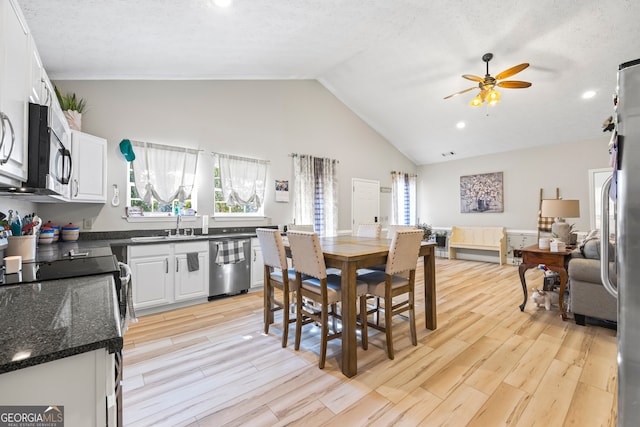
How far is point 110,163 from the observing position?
11.5 ft

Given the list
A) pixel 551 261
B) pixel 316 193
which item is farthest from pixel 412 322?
pixel 316 193

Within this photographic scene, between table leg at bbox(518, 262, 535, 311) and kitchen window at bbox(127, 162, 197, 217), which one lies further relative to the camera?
kitchen window at bbox(127, 162, 197, 217)

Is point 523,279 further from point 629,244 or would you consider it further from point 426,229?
point 426,229

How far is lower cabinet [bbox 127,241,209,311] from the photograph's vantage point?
315cm

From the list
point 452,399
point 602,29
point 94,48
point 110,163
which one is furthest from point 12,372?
point 602,29

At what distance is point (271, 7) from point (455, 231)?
631 cm

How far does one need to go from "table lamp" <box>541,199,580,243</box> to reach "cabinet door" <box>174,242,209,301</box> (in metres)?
4.67

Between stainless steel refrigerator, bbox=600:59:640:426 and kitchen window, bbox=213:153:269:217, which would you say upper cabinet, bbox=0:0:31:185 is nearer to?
stainless steel refrigerator, bbox=600:59:640:426

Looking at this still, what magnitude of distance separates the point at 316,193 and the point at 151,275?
3138 millimetres

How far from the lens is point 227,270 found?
3.84 m

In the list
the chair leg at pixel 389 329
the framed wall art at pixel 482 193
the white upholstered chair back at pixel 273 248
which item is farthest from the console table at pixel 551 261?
the framed wall art at pixel 482 193

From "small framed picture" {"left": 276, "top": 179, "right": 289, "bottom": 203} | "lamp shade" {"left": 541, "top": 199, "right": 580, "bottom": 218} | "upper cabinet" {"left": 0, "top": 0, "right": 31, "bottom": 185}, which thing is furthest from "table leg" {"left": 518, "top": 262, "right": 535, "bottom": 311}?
"upper cabinet" {"left": 0, "top": 0, "right": 31, "bottom": 185}

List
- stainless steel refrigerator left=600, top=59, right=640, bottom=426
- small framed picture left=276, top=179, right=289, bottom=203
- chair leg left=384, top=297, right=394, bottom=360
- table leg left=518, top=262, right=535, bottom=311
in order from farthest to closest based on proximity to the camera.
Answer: small framed picture left=276, top=179, right=289, bottom=203
table leg left=518, top=262, right=535, bottom=311
chair leg left=384, top=297, right=394, bottom=360
stainless steel refrigerator left=600, top=59, right=640, bottom=426

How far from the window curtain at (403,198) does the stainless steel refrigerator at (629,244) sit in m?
6.19
